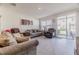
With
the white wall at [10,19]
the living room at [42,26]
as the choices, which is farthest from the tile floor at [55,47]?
the white wall at [10,19]

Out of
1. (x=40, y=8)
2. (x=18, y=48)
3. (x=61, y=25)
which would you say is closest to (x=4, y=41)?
(x=18, y=48)

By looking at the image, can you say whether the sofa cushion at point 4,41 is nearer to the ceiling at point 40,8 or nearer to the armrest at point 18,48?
the armrest at point 18,48

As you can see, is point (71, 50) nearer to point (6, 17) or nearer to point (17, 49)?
point (17, 49)

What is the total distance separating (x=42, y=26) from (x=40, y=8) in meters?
Answer: 0.36

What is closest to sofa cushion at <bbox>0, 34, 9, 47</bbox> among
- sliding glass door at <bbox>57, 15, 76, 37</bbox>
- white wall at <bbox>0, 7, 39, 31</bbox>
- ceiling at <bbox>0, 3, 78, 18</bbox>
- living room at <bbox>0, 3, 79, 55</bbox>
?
living room at <bbox>0, 3, 79, 55</bbox>

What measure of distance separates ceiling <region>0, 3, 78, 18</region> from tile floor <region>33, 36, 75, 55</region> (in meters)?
0.52

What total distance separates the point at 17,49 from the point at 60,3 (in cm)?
122

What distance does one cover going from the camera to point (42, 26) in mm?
2928

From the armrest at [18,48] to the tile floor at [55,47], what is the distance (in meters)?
0.13

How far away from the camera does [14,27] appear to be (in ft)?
9.26

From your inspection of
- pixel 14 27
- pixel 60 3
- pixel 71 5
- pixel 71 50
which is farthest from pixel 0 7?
pixel 71 50

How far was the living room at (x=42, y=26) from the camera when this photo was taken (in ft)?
9.23

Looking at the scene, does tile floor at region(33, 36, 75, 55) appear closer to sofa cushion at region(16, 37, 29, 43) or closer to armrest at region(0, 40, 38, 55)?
armrest at region(0, 40, 38, 55)

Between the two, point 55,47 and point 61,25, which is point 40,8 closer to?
point 61,25
